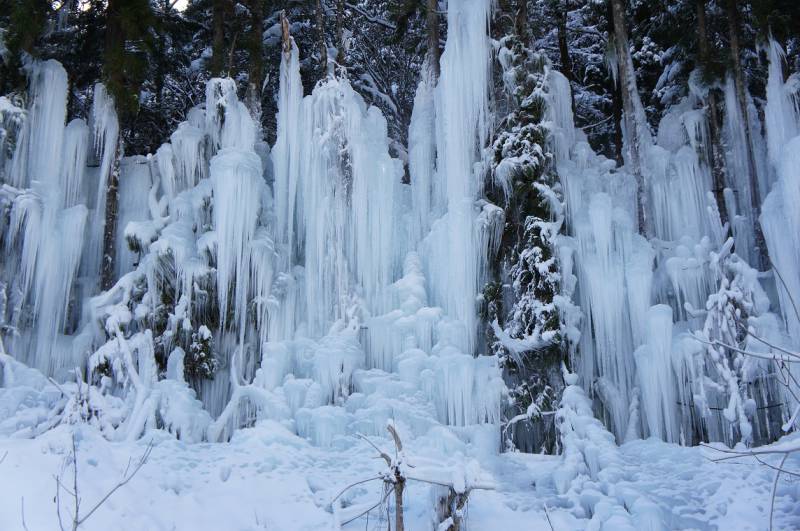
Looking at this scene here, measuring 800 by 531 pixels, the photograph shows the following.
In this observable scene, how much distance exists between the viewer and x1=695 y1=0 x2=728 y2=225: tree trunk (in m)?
10.8

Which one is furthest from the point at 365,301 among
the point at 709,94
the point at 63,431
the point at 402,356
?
the point at 709,94

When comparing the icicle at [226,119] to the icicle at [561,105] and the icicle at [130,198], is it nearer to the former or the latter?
the icicle at [130,198]

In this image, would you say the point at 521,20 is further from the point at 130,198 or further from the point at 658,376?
the point at 130,198

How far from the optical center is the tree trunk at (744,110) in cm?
1031

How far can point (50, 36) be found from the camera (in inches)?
492

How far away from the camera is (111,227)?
36.5ft

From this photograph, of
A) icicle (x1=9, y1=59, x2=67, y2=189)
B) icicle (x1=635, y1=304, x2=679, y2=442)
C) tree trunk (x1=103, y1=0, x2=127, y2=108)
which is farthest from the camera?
tree trunk (x1=103, y1=0, x2=127, y2=108)

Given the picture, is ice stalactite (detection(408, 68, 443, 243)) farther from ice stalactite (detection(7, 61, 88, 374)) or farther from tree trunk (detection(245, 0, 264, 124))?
ice stalactite (detection(7, 61, 88, 374))

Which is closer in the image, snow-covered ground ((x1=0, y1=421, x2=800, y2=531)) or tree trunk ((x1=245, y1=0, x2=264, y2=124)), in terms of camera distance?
snow-covered ground ((x1=0, y1=421, x2=800, y2=531))

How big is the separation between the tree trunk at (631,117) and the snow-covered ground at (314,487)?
3.87 m

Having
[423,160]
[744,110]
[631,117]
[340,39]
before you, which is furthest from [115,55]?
[744,110]

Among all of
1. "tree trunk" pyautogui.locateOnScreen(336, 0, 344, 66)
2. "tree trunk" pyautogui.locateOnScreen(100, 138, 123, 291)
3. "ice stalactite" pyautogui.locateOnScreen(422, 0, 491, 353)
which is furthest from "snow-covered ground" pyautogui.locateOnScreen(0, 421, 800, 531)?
"tree trunk" pyautogui.locateOnScreen(336, 0, 344, 66)

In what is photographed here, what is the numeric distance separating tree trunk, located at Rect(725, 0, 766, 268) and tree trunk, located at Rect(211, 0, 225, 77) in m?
8.39

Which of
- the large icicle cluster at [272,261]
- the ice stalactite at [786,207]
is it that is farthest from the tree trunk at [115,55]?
the ice stalactite at [786,207]
